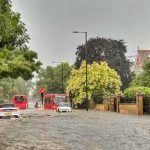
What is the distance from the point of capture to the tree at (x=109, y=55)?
350 feet

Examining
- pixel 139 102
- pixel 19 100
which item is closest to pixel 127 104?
pixel 139 102

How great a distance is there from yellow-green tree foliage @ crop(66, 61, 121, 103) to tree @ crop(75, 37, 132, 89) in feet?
18.1

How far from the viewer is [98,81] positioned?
9912 cm

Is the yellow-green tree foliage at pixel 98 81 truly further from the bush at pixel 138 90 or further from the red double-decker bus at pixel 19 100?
the bush at pixel 138 90

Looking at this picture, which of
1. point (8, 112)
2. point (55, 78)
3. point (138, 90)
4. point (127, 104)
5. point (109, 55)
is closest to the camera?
point (8, 112)

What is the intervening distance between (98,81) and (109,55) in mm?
10600

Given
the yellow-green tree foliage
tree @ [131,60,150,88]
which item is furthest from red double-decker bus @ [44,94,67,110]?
tree @ [131,60,150,88]

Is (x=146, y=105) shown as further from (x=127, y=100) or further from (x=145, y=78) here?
(x=145, y=78)

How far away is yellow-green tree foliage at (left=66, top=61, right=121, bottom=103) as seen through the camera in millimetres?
98750

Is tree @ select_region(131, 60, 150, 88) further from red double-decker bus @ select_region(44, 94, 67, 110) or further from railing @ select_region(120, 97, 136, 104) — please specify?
red double-decker bus @ select_region(44, 94, 67, 110)

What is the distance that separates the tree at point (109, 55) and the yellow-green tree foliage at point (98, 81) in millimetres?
5509

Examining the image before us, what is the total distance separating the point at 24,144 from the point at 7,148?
1.73 meters

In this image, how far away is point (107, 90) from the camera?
100 meters

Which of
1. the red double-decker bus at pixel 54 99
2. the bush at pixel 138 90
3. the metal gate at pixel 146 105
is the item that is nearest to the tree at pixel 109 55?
the red double-decker bus at pixel 54 99
